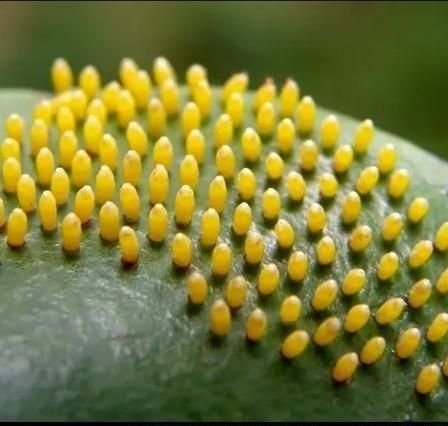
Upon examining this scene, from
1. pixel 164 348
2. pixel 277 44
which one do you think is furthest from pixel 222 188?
pixel 277 44

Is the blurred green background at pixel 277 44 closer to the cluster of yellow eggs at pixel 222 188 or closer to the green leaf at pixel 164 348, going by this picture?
the cluster of yellow eggs at pixel 222 188

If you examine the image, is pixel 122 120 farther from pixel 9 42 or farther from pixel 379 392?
pixel 9 42

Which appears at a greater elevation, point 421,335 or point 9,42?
point 421,335

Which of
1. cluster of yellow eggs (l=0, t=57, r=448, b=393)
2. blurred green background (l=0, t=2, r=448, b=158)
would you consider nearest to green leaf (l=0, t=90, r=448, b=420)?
cluster of yellow eggs (l=0, t=57, r=448, b=393)

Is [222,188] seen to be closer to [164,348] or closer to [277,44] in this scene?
[164,348]

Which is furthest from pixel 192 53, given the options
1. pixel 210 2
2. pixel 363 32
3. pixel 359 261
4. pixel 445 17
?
pixel 359 261

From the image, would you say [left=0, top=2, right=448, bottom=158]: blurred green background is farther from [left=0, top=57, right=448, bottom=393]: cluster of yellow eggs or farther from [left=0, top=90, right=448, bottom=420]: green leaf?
[left=0, top=90, right=448, bottom=420]: green leaf
